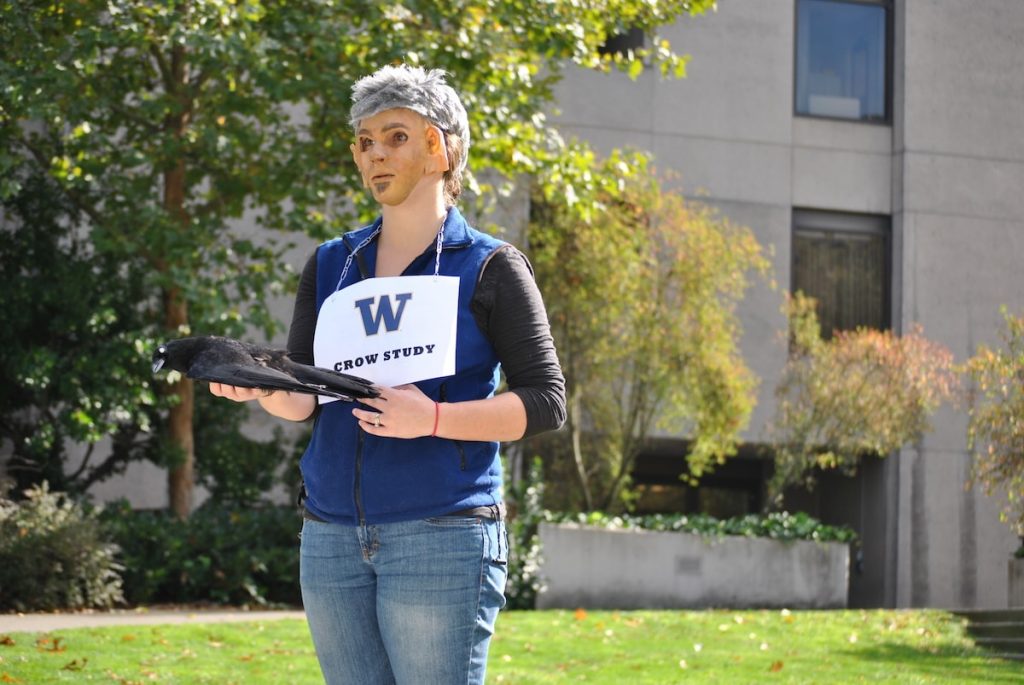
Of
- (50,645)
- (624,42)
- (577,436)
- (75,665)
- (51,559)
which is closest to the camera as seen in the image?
(75,665)

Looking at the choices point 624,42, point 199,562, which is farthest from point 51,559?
point 624,42

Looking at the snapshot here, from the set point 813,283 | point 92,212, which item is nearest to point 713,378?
point 813,283

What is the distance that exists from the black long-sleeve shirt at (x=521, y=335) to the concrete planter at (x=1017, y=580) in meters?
17.2

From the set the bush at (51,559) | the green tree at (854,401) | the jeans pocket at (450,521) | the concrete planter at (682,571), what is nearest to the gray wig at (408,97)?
the jeans pocket at (450,521)

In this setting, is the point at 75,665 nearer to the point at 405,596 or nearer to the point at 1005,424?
the point at 405,596

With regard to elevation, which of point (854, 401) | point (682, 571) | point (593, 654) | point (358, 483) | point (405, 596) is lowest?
point (593, 654)

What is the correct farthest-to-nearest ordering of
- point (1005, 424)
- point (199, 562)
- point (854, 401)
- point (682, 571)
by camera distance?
point (854, 401)
point (682, 571)
point (199, 562)
point (1005, 424)

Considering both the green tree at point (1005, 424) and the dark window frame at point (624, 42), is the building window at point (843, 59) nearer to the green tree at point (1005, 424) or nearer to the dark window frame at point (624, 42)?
the dark window frame at point (624, 42)

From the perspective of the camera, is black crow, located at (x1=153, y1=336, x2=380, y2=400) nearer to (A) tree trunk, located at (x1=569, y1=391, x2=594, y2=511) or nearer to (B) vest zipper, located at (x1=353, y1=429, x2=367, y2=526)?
(B) vest zipper, located at (x1=353, y1=429, x2=367, y2=526)

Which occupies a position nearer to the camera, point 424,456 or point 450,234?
point 424,456

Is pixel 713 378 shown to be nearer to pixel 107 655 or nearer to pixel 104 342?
pixel 104 342

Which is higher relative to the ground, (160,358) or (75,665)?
(160,358)

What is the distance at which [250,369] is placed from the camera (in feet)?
9.49

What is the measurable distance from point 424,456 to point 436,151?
675mm
